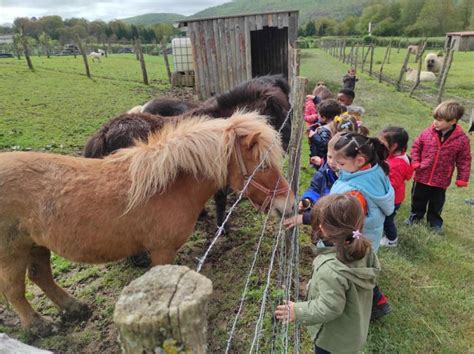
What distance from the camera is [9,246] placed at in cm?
262

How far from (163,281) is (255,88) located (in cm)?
457

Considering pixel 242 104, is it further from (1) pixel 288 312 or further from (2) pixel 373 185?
(1) pixel 288 312

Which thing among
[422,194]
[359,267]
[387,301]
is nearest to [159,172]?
[359,267]

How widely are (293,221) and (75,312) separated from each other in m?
2.29

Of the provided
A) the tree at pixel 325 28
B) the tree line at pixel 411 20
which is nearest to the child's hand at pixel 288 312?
the tree line at pixel 411 20

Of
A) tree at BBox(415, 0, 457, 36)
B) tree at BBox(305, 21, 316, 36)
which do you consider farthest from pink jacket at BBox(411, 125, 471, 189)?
tree at BBox(305, 21, 316, 36)

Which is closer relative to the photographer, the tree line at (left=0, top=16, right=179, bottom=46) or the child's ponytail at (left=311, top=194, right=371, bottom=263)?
the child's ponytail at (left=311, top=194, right=371, bottom=263)

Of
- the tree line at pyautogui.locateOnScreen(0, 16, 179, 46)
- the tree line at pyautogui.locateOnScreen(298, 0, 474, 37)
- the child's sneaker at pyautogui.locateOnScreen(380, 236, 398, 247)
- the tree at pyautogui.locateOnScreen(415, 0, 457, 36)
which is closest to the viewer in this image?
the child's sneaker at pyautogui.locateOnScreen(380, 236, 398, 247)

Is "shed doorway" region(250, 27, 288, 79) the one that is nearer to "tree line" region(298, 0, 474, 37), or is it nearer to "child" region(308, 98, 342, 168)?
"child" region(308, 98, 342, 168)

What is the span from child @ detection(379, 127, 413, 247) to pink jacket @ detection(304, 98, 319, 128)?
241 centimetres

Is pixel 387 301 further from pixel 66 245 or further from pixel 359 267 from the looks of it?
pixel 66 245

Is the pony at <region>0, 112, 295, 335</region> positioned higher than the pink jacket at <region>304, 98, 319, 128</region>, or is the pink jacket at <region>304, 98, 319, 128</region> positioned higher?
the pony at <region>0, 112, 295, 335</region>

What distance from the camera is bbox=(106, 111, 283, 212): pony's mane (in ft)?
8.48

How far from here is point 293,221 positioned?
2.61 meters
